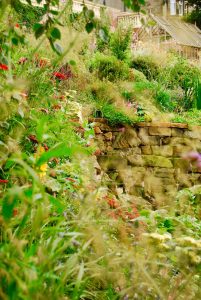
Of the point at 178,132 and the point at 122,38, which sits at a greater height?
the point at 122,38

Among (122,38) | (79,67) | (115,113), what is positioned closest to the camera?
(115,113)

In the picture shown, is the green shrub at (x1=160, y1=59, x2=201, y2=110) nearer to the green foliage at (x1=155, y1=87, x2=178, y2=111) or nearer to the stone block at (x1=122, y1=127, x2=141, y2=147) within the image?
the green foliage at (x1=155, y1=87, x2=178, y2=111)

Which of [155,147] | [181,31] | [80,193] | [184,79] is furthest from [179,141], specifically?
[181,31]

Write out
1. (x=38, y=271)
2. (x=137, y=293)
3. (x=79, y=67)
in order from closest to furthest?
(x=38, y=271) < (x=137, y=293) < (x=79, y=67)

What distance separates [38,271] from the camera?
1.70m

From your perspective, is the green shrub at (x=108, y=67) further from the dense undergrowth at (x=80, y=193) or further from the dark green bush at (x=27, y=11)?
the dark green bush at (x=27, y=11)

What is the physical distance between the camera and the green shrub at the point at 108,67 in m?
7.98

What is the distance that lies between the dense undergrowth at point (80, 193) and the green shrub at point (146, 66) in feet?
0.08

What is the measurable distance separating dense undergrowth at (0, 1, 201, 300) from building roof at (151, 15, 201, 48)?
379 inches

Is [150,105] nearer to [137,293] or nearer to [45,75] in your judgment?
[45,75]

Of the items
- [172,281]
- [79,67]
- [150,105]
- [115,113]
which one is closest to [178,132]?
[150,105]

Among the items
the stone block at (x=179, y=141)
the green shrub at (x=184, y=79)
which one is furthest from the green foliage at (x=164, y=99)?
the stone block at (x=179, y=141)

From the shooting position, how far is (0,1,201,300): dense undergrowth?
5.86 feet

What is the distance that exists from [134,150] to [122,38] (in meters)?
2.33
